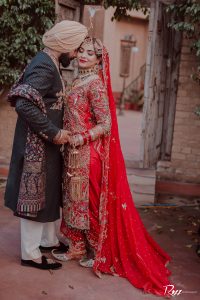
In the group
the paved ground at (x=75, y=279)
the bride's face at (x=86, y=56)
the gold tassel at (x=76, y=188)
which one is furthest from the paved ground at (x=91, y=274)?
the bride's face at (x=86, y=56)

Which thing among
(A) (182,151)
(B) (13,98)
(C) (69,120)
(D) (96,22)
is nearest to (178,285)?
(C) (69,120)

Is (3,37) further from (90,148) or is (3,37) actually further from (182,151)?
(90,148)

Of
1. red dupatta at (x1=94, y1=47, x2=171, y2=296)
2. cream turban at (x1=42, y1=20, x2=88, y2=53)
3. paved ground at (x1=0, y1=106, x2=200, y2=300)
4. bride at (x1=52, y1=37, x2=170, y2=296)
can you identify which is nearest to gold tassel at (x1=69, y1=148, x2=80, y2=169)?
bride at (x1=52, y1=37, x2=170, y2=296)

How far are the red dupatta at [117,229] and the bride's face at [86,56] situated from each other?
16 cm

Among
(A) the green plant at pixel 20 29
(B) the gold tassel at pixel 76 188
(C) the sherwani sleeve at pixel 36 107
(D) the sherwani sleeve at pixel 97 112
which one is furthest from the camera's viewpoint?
(A) the green plant at pixel 20 29

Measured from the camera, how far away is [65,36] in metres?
3.37

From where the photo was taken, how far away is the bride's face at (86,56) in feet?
11.5

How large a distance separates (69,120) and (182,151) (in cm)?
269

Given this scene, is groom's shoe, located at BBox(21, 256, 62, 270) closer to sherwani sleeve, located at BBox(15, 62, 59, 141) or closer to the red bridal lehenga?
the red bridal lehenga

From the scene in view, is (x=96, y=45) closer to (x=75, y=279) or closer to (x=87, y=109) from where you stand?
(x=87, y=109)

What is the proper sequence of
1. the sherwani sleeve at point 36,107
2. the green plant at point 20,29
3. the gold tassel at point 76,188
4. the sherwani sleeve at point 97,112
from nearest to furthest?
1. the sherwani sleeve at point 36,107
2. the sherwani sleeve at point 97,112
3. the gold tassel at point 76,188
4. the green plant at point 20,29

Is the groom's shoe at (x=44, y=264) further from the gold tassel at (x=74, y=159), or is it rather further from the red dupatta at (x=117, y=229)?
the gold tassel at (x=74, y=159)

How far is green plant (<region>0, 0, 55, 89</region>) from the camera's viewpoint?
251 inches

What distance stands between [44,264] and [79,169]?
0.84 metres
